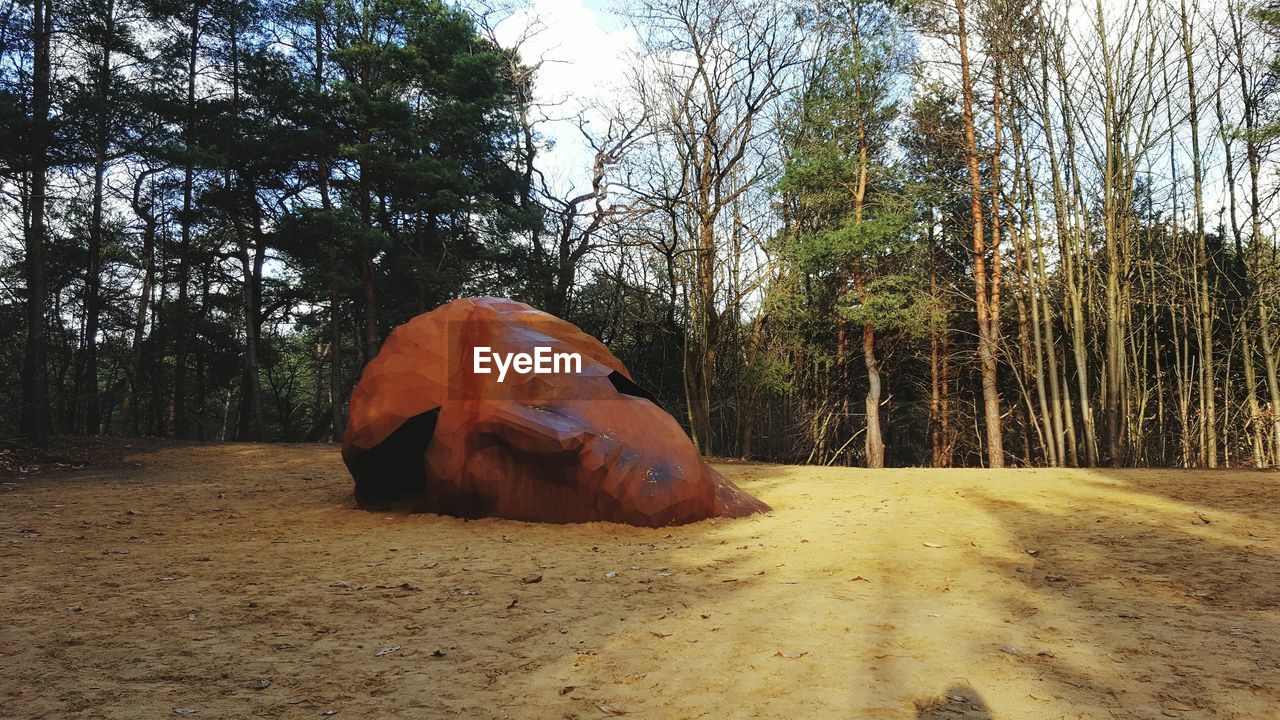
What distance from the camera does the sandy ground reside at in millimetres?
2627

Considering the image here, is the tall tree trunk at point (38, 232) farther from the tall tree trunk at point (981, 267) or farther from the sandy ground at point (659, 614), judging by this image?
the tall tree trunk at point (981, 267)

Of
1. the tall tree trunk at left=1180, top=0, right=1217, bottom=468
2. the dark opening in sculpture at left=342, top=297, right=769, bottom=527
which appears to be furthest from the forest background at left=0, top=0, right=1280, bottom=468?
the dark opening in sculpture at left=342, top=297, right=769, bottom=527

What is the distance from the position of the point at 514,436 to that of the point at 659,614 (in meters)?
3.11

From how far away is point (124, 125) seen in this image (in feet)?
51.7

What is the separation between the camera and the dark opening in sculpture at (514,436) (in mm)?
6469

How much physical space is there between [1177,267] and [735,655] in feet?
46.0

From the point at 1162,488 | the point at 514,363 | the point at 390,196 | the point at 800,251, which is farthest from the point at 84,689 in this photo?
the point at 390,196

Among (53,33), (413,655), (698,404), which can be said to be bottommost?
(413,655)

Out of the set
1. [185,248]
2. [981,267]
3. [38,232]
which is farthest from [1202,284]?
[185,248]

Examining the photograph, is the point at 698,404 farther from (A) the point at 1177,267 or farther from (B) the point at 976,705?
(B) the point at 976,705

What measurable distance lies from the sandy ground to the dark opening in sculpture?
0.30 m

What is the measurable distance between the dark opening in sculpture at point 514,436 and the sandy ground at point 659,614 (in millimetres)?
296

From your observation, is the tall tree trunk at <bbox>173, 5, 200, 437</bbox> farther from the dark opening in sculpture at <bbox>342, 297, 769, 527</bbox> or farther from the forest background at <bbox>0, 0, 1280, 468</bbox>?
the dark opening in sculpture at <bbox>342, 297, 769, 527</bbox>

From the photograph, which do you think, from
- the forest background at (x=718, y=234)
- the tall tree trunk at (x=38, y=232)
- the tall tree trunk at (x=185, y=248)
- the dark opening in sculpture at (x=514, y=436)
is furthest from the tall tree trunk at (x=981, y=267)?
the tall tree trunk at (x=38, y=232)
